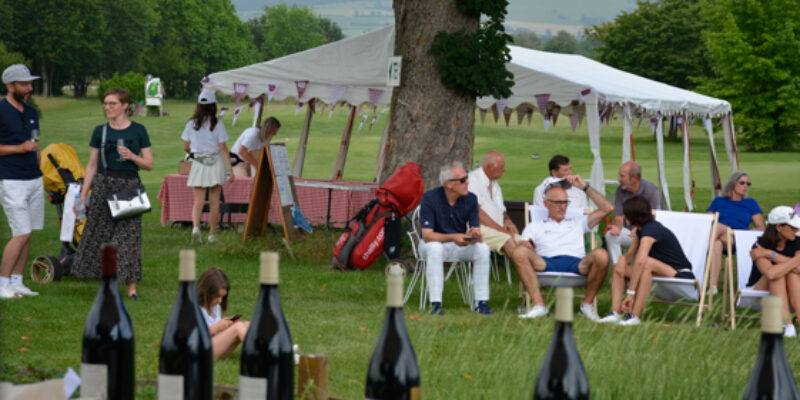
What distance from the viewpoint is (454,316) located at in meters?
7.47

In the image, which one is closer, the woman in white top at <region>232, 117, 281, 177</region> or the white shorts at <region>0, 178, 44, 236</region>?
the white shorts at <region>0, 178, 44, 236</region>

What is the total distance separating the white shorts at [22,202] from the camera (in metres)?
7.33

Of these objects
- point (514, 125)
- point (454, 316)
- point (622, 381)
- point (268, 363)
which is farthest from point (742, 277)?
point (514, 125)

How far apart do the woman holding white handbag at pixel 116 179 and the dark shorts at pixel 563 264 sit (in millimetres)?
3279

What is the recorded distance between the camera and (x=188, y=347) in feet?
5.35

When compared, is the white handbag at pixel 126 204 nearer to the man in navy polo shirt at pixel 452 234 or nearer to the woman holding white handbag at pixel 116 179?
the woman holding white handbag at pixel 116 179

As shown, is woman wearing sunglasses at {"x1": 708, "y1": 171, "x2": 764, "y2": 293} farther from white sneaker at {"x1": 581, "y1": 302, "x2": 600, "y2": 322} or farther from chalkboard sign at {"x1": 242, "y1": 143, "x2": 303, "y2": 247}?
chalkboard sign at {"x1": 242, "y1": 143, "x2": 303, "y2": 247}

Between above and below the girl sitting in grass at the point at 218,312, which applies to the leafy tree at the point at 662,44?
above

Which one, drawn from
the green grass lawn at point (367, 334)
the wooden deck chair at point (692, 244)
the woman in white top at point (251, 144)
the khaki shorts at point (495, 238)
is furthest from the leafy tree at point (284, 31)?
the wooden deck chair at point (692, 244)

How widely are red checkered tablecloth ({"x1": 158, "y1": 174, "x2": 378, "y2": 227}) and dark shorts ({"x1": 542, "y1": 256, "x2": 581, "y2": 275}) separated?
4.80 m

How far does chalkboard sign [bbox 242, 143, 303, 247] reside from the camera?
10.8 metres

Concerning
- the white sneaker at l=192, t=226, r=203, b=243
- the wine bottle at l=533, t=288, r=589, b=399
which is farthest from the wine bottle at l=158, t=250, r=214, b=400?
the white sneaker at l=192, t=226, r=203, b=243

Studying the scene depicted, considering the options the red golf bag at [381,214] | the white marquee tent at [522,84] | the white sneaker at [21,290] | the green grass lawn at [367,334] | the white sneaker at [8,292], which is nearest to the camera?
the green grass lawn at [367,334]

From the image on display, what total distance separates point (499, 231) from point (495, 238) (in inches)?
9.5
